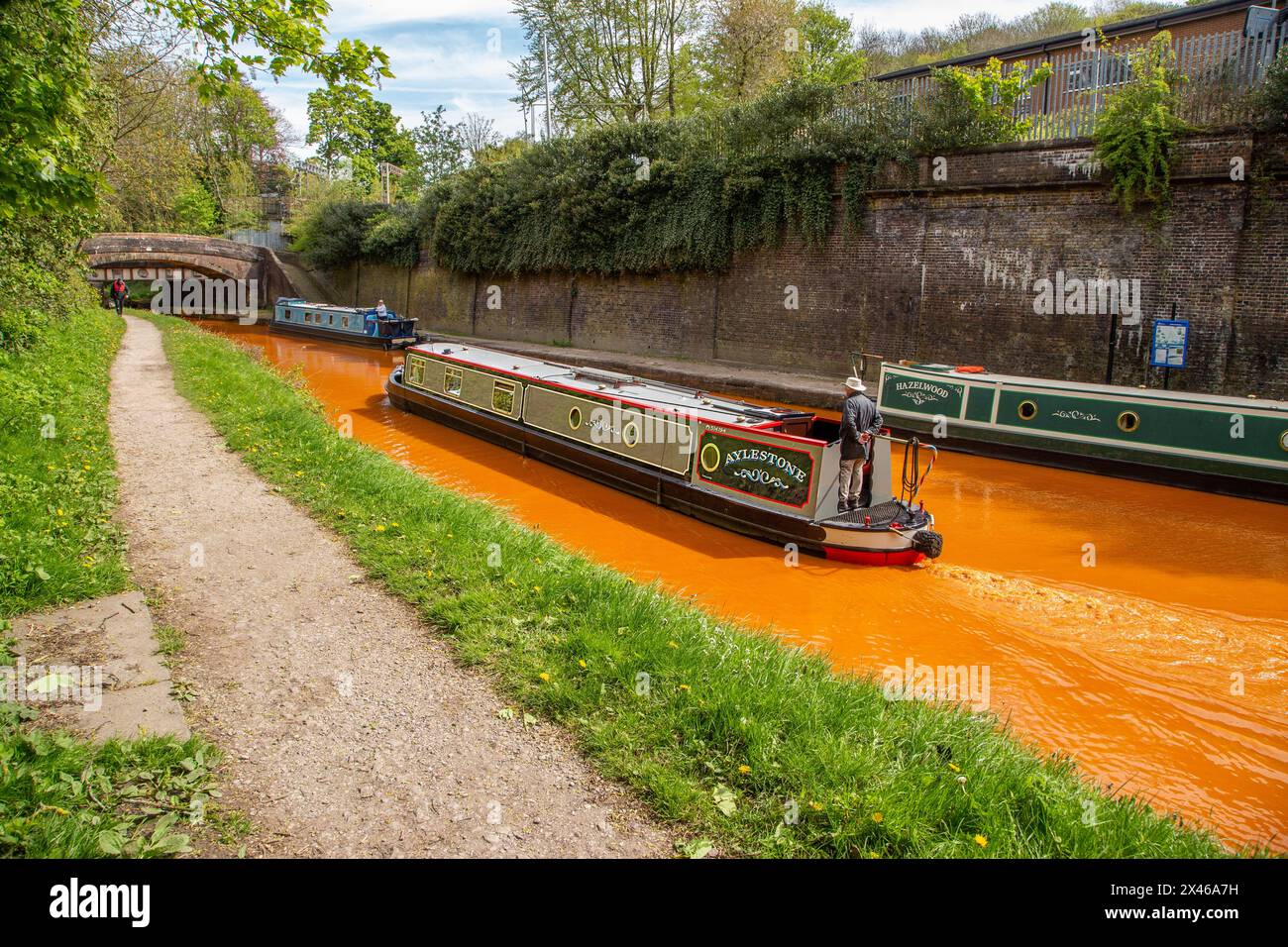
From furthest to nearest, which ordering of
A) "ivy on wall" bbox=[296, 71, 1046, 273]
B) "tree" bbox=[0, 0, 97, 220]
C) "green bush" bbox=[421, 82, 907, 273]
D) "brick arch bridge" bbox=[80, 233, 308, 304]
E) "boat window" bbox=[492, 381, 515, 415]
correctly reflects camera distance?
"brick arch bridge" bbox=[80, 233, 308, 304]
"green bush" bbox=[421, 82, 907, 273]
"ivy on wall" bbox=[296, 71, 1046, 273]
"boat window" bbox=[492, 381, 515, 415]
"tree" bbox=[0, 0, 97, 220]

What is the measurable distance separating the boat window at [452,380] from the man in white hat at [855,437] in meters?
6.62

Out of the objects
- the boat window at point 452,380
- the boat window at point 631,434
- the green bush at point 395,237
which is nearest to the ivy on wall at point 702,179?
the green bush at point 395,237

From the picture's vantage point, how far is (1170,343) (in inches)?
455

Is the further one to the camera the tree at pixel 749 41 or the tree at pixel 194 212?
the tree at pixel 194 212

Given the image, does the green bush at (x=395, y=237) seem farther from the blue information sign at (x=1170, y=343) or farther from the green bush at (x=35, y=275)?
the blue information sign at (x=1170, y=343)

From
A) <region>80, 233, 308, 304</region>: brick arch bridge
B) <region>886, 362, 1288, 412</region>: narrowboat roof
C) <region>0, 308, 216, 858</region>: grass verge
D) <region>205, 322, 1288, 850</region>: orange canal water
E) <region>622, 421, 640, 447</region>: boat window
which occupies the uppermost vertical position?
<region>80, 233, 308, 304</region>: brick arch bridge

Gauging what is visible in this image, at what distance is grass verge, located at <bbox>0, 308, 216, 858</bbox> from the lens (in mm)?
2533

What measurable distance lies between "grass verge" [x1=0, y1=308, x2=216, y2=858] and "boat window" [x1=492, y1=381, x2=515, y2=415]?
14.9ft

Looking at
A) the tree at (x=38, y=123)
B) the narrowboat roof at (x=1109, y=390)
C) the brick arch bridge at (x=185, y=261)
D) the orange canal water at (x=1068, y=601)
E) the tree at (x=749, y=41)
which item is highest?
the tree at (x=749, y=41)

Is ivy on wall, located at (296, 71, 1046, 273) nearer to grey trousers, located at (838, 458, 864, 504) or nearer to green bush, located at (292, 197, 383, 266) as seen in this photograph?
green bush, located at (292, 197, 383, 266)

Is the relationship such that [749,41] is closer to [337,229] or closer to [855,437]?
[337,229]

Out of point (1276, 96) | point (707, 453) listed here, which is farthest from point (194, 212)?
point (1276, 96)

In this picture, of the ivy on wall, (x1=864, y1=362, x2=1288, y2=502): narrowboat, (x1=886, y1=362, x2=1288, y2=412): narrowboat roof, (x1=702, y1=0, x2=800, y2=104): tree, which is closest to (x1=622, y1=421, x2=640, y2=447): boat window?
(x1=864, y1=362, x2=1288, y2=502): narrowboat

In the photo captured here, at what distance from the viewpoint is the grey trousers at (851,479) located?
24.0ft
